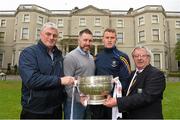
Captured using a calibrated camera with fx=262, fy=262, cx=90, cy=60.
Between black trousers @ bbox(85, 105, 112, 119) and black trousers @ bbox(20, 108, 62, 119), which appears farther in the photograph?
black trousers @ bbox(85, 105, 112, 119)

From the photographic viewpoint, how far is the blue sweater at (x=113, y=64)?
4.30 meters

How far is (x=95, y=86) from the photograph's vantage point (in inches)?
132

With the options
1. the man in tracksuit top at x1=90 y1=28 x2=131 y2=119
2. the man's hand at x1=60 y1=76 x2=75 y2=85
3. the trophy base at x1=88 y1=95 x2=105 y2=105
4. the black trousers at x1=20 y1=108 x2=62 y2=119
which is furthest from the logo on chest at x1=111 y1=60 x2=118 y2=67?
the black trousers at x1=20 y1=108 x2=62 y2=119

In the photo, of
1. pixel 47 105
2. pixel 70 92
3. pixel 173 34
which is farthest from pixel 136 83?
pixel 173 34

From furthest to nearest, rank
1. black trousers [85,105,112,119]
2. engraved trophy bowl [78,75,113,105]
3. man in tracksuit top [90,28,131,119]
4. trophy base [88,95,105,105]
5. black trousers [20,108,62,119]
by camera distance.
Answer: man in tracksuit top [90,28,131,119], black trousers [85,105,112,119], black trousers [20,108,62,119], trophy base [88,95,105,105], engraved trophy bowl [78,75,113,105]

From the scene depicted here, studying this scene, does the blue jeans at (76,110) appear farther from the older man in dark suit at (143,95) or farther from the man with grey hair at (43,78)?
the older man in dark suit at (143,95)

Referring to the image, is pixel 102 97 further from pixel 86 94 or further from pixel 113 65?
pixel 113 65

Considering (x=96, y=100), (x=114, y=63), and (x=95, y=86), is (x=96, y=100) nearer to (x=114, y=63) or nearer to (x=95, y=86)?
(x=95, y=86)

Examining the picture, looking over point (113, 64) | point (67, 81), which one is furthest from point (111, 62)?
point (67, 81)

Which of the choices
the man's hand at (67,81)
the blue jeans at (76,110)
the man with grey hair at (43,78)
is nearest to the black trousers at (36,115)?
the man with grey hair at (43,78)

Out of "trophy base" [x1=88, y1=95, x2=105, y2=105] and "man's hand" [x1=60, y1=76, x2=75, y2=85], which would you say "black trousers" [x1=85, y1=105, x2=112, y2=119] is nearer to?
"trophy base" [x1=88, y1=95, x2=105, y2=105]

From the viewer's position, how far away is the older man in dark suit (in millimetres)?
3508

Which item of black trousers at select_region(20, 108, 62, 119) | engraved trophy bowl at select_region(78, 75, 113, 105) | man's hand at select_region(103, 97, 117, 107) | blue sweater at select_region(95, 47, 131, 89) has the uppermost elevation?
blue sweater at select_region(95, 47, 131, 89)

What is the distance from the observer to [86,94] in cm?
348
